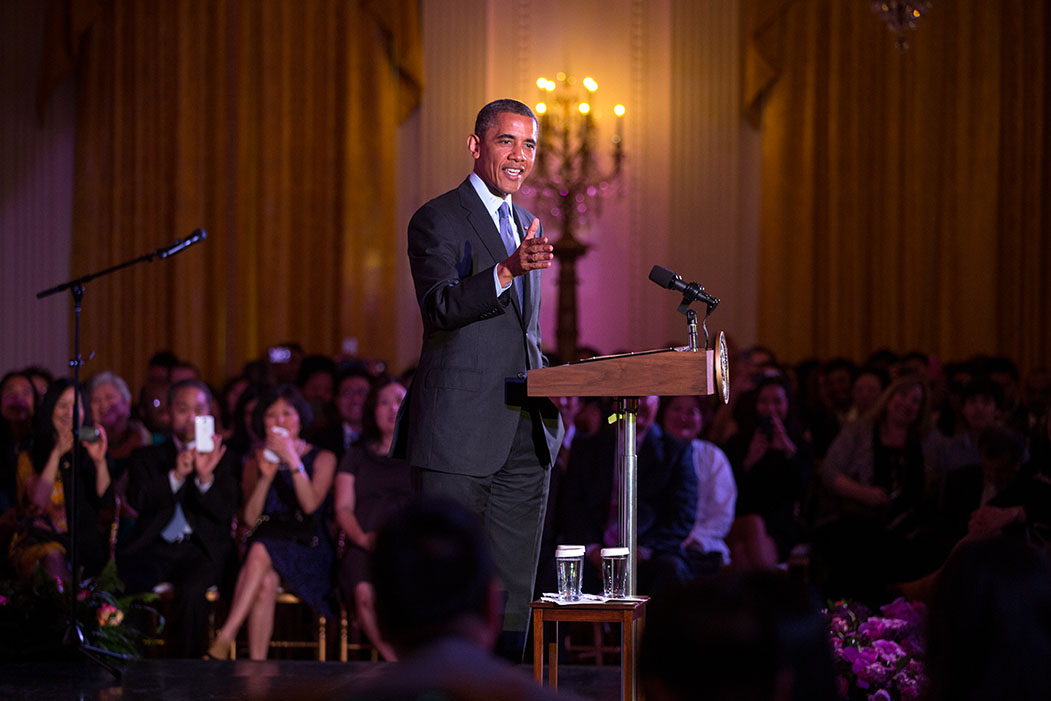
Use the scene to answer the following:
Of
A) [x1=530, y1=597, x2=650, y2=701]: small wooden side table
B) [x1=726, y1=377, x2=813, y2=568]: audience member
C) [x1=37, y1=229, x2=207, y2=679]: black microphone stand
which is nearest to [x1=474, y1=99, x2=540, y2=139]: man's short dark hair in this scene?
[x1=530, y1=597, x2=650, y2=701]: small wooden side table

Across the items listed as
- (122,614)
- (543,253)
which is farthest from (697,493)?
(543,253)

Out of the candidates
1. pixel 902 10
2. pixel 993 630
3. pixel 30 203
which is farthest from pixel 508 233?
pixel 30 203

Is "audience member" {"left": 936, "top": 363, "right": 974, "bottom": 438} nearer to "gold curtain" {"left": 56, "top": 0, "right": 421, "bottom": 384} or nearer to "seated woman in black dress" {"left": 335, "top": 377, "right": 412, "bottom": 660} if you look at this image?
"seated woman in black dress" {"left": 335, "top": 377, "right": 412, "bottom": 660}

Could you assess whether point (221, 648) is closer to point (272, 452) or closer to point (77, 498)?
point (272, 452)

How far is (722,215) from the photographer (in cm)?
1106

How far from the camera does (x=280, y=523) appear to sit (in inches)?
222

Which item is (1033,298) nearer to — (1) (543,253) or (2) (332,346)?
(2) (332,346)

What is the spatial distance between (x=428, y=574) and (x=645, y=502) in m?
4.28

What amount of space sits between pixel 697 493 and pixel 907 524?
106 centimetres

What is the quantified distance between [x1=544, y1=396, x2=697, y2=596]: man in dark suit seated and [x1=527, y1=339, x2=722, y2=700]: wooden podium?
2.33m

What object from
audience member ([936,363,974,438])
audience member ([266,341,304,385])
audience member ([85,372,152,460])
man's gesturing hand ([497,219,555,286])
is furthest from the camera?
audience member ([266,341,304,385])

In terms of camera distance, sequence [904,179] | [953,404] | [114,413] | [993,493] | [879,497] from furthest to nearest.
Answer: [904,179]
[953,404]
[114,413]
[879,497]
[993,493]

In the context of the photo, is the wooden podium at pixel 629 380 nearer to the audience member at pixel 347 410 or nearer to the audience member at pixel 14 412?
the audience member at pixel 347 410

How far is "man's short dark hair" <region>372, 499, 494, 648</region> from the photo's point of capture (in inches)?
61.5
